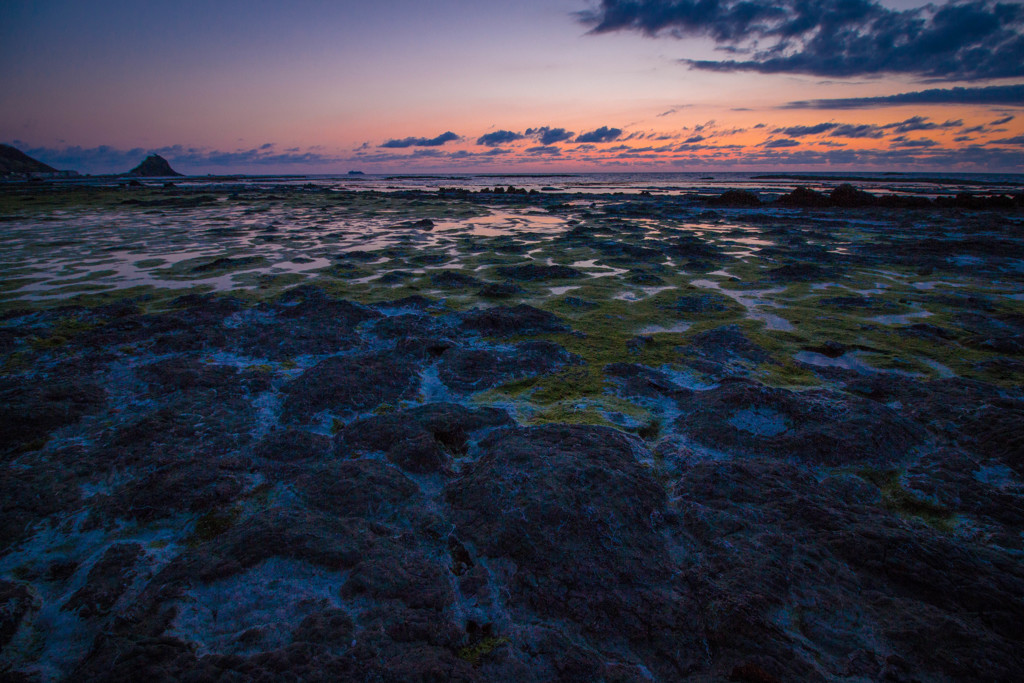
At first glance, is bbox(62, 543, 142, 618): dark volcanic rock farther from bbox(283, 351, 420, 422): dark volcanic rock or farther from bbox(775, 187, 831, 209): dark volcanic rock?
bbox(775, 187, 831, 209): dark volcanic rock

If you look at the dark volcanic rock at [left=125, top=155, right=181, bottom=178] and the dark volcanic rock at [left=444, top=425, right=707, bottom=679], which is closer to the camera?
the dark volcanic rock at [left=444, top=425, right=707, bottom=679]

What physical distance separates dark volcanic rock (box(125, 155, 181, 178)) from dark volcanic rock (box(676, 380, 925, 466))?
638 ft

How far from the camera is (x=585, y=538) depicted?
3.57 meters


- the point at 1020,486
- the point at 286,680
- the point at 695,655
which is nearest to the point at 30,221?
the point at 286,680

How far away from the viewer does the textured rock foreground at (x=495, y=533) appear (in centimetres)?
280

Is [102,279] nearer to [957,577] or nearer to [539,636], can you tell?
[539,636]

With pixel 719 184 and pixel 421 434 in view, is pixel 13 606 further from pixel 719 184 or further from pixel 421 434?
pixel 719 184

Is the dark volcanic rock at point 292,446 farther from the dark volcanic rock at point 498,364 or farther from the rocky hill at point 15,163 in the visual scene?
the rocky hill at point 15,163

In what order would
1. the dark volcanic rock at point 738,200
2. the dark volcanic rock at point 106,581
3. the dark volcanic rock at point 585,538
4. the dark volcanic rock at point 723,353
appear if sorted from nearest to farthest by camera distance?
the dark volcanic rock at point 585,538
the dark volcanic rock at point 106,581
the dark volcanic rock at point 723,353
the dark volcanic rock at point 738,200

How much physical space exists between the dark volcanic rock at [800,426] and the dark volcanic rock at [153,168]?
194449mm

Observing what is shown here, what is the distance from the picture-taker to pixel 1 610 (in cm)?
300

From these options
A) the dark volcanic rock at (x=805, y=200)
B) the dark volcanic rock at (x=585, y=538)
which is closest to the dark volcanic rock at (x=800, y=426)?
the dark volcanic rock at (x=585, y=538)

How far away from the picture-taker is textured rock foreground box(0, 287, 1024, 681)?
2.80m

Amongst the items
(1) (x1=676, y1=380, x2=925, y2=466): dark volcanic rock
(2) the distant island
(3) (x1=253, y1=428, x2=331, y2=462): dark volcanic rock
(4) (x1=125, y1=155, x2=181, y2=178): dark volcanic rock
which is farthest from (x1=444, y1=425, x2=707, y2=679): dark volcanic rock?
(4) (x1=125, y1=155, x2=181, y2=178): dark volcanic rock
